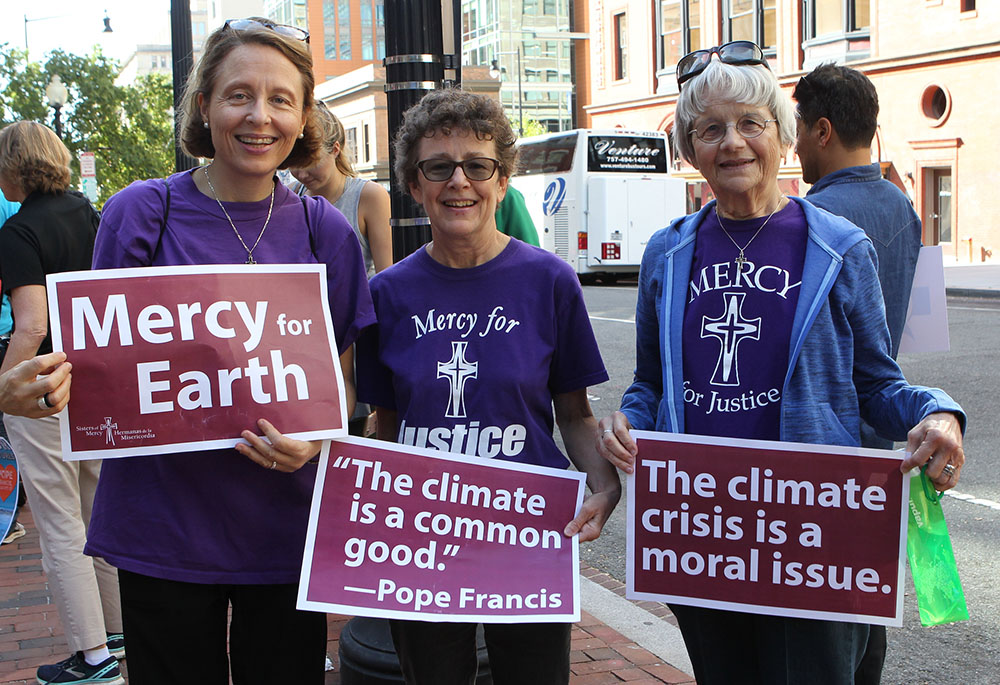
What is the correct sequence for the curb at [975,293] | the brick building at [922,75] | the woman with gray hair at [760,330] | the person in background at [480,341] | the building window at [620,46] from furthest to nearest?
the building window at [620,46], the brick building at [922,75], the curb at [975,293], the person in background at [480,341], the woman with gray hair at [760,330]

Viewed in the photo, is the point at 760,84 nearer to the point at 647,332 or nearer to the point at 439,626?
the point at 647,332

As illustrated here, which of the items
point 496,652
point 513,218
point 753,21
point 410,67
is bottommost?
point 496,652

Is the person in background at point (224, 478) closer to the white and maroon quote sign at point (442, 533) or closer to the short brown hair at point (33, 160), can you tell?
the white and maroon quote sign at point (442, 533)

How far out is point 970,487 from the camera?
21.8 feet

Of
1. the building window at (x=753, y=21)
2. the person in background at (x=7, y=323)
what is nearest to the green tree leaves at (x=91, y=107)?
the building window at (x=753, y=21)

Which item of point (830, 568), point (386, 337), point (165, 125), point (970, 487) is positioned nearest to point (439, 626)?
point (386, 337)

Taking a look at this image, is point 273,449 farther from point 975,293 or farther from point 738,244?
point 975,293

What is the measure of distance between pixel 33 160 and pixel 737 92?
295cm

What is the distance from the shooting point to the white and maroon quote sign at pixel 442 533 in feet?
8.02

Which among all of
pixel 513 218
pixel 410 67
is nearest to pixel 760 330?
pixel 513 218

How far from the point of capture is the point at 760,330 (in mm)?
2312

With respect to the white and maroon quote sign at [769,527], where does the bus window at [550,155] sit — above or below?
above

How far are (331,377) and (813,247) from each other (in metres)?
1.12

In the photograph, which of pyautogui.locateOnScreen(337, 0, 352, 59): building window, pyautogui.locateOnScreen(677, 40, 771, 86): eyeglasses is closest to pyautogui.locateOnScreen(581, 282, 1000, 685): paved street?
pyautogui.locateOnScreen(677, 40, 771, 86): eyeglasses
